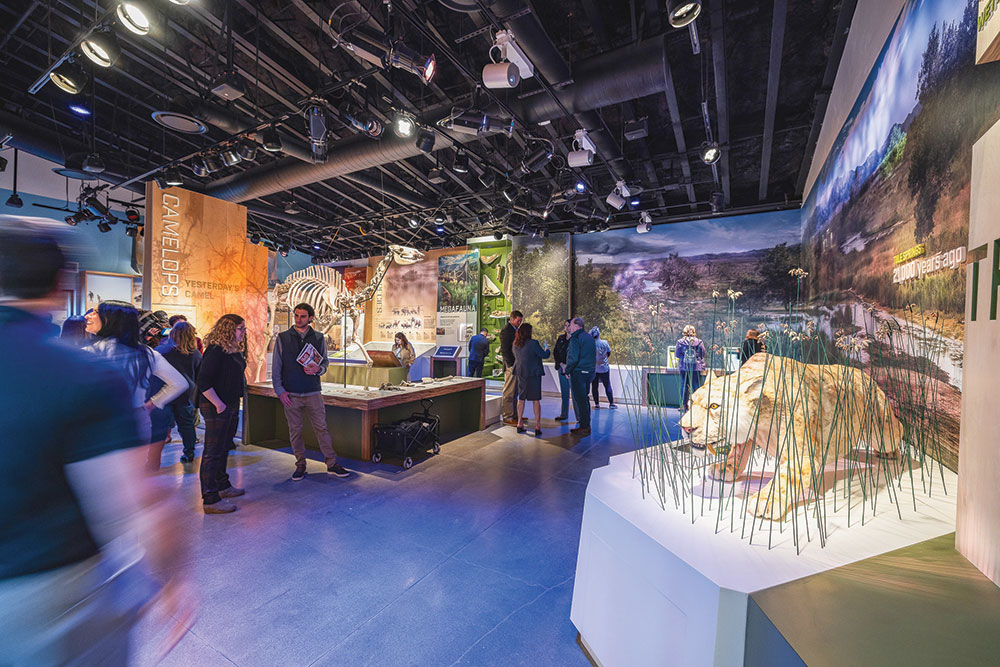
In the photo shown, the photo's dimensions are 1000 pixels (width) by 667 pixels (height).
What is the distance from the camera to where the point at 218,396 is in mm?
3092

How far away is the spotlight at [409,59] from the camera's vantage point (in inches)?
132

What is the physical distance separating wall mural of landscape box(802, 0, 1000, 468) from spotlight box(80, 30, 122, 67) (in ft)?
18.3

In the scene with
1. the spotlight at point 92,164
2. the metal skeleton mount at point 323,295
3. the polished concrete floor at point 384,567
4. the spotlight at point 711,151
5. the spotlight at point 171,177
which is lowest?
the polished concrete floor at point 384,567

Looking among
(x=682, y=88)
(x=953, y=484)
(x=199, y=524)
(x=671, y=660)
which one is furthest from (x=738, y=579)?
(x=682, y=88)

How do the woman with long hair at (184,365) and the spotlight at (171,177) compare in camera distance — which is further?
the spotlight at (171,177)

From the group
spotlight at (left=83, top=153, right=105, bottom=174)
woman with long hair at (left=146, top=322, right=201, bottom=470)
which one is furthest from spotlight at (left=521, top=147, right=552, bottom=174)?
spotlight at (left=83, top=153, right=105, bottom=174)

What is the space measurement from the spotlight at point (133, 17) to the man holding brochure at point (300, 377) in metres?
2.46

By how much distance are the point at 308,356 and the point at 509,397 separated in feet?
10.6

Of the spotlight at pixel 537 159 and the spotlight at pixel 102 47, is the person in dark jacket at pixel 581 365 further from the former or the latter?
the spotlight at pixel 102 47

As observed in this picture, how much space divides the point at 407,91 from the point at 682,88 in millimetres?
3489

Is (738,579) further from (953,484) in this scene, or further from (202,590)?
(202,590)

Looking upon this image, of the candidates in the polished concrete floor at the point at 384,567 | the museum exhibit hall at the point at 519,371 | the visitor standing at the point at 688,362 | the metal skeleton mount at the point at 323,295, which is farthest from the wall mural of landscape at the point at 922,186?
the metal skeleton mount at the point at 323,295

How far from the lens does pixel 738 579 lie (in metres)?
0.98

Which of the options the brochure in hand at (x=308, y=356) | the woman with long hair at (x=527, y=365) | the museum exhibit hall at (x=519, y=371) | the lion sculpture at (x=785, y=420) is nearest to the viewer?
the museum exhibit hall at (x=519, y=371)
